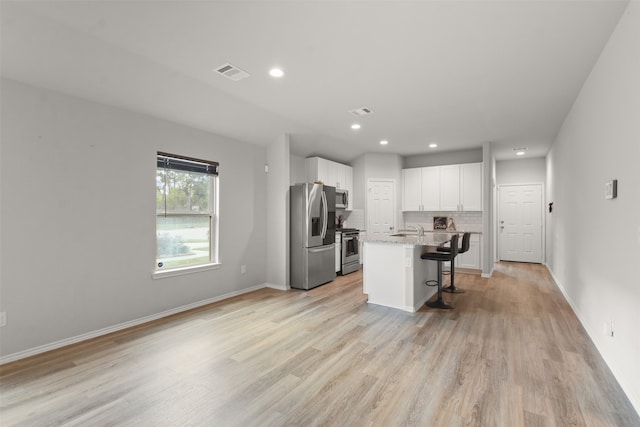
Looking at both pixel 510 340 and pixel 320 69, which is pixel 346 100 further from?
pixel 510 340

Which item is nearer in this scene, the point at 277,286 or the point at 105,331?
the point at 105,331

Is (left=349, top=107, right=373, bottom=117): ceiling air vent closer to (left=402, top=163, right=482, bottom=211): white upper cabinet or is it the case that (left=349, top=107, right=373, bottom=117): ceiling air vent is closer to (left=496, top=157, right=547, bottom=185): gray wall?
(left=402, top=163, right=482, bottom=211): white upper cabinet

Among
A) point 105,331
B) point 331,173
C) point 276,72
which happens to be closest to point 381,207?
point 331,173

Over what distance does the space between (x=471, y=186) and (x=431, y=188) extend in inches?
33.0

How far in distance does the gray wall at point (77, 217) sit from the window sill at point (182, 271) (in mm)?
57

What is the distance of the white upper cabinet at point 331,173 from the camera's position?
20.3ft

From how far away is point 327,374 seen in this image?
2.45 m

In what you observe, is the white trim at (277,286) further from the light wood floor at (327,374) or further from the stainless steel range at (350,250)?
the stainless steel range at (350,250)

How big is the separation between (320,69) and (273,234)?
3024 mm

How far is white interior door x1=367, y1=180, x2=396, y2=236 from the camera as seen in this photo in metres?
7.08

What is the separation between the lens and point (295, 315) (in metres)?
3.85

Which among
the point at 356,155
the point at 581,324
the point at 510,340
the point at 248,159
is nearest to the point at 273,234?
the point at 248,159

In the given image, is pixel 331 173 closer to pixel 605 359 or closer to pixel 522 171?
pixel 605 359

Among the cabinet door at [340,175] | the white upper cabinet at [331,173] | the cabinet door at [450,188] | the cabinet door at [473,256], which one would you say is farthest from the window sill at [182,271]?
the cabinet door at [473,256]
